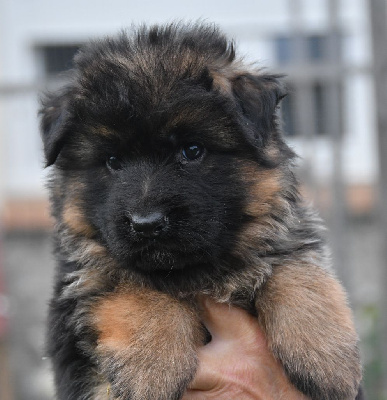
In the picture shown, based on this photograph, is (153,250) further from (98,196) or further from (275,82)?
(275,82)

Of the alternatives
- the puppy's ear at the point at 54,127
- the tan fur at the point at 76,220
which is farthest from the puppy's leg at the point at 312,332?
the puppy's ear at the point at 54,127

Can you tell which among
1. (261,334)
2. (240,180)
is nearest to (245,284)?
(261,334)

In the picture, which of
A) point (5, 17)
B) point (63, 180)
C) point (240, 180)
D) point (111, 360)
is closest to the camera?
point (111, 360)

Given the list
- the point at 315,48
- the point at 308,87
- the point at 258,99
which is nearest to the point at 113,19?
the point at 315,48

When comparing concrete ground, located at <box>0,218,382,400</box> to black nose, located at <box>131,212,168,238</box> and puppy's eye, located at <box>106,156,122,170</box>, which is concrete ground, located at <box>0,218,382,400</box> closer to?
puppy's eye, located at <box>106,156,122,170</box>

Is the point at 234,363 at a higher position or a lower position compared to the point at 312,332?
lower

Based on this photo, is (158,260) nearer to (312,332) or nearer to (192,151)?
(192,151)

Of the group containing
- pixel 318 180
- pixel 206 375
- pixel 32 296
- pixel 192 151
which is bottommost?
pixel 32 296
